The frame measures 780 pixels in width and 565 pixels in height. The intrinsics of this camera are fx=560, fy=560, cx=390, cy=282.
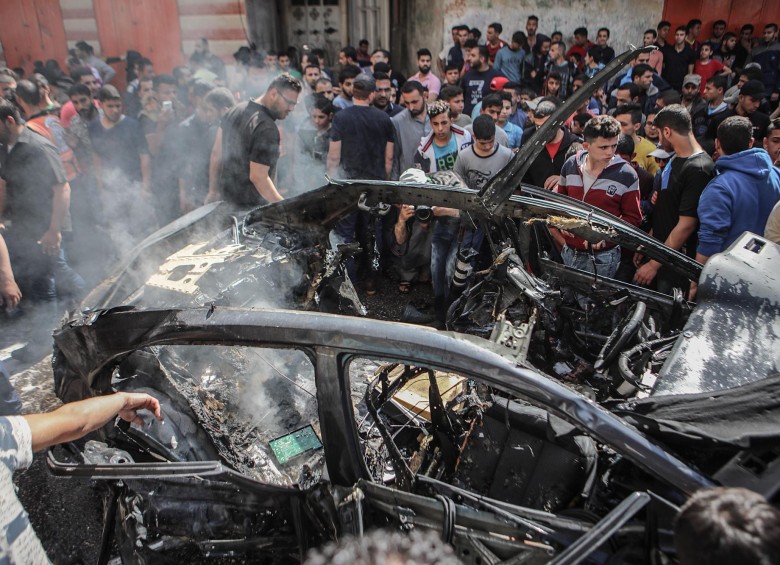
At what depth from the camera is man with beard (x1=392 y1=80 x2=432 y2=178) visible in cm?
614

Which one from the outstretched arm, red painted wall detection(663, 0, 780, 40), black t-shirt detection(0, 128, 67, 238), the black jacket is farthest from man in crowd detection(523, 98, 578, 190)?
red painted wall detection(663, 0, 780, 40)

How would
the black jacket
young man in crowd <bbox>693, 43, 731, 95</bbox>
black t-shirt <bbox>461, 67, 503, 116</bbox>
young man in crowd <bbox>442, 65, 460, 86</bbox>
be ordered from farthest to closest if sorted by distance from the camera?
young man in crowd <bbox>693, 43, 731, 95</bbox> → black t-shirt <bbox>461, 67, 503, 116</bbox> → young man in crowd <bbox>442, 65, 460, 86</bbox> → the black jacket

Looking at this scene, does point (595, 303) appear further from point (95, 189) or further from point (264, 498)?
point (95, 189)

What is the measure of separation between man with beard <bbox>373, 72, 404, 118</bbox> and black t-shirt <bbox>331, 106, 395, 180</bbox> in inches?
38.6

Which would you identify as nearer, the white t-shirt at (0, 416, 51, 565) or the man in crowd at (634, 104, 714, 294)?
the white t-shirt at (0, 416, 51, 565)

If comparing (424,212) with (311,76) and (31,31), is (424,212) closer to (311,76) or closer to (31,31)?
(311,76)

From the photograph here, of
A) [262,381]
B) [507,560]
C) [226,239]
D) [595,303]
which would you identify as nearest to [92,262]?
[226,239]

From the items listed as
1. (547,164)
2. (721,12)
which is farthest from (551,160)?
(721,12)

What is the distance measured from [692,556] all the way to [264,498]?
149 centimetres

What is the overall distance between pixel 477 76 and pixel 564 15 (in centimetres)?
338

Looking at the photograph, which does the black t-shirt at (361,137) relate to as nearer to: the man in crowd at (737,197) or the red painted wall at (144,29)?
the man in crowd at (737,197)

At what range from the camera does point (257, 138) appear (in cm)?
476

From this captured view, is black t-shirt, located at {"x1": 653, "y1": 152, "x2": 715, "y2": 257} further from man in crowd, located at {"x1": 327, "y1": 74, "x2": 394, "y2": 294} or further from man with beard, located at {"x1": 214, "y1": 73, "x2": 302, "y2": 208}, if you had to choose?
man with beard, located at {"x1": 214, "y1": 73, "x2": 302, "y2": 208}

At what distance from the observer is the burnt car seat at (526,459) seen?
207 centimetres
